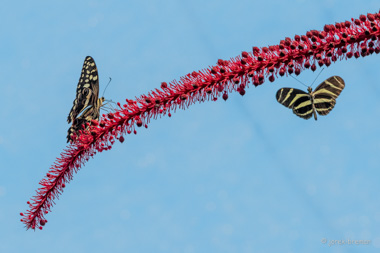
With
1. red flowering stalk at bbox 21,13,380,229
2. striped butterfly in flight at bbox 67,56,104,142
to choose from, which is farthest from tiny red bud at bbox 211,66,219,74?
striped butterfly in flight at bbox 67,56,104,142

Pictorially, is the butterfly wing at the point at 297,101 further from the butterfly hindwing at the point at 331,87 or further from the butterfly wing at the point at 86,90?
the butterfly wing at the point at 86,90

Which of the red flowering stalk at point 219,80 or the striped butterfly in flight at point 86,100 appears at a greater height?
the striped butterfly in flight at point 86,100

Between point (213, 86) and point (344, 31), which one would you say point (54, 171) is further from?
point (344, 31)

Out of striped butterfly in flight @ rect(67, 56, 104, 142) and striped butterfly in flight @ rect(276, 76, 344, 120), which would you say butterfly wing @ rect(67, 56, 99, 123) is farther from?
striped butterfly in flight @ rect(276, 76, 344, 120)

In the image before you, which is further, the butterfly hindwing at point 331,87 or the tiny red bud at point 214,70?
the butterfly hindwing at point 331,87

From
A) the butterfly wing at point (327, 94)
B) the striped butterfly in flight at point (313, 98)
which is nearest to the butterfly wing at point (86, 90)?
the striped butterfly in flight at point (313, 98)

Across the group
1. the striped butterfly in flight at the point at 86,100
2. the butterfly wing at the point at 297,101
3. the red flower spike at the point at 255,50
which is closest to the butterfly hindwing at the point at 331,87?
the butterfly wing at the point at 297,101

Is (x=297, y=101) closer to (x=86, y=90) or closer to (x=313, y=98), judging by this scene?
(x=313, y=98)
